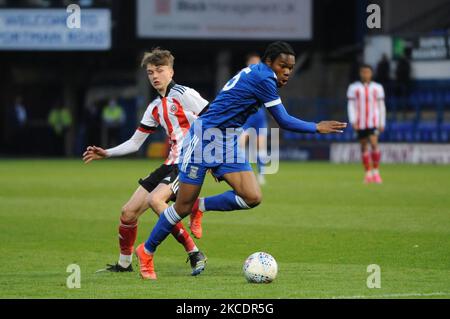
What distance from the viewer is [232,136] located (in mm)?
9711

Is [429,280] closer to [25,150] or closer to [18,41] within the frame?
[18,41]

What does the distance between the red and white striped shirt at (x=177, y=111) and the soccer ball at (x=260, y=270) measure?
59.8 inches

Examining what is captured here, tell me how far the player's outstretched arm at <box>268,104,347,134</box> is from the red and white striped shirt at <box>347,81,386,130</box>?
12987 mm

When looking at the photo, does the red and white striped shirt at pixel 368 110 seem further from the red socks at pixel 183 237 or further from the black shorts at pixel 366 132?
the red socks at pixel 183 237

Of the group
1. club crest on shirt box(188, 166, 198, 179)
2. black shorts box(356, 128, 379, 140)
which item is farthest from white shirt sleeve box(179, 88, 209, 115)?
Answer: black shorts box(356, 128, 379, 140)

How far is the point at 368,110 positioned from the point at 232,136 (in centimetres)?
1323

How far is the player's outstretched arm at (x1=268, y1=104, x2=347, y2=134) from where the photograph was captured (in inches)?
365

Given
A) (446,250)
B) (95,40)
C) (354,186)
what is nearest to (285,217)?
(446,250)

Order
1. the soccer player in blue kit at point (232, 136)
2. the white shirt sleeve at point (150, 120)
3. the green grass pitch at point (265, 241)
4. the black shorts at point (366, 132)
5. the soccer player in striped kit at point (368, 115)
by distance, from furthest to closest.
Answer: the black shorts at point (366, 132) < the soccer player in striped kit at point (368, 115) < the white shirt sleeve at point (150, 120) < the soccer player in blue kit at point (232, 136) < the green grass pitch at point (265, 241)

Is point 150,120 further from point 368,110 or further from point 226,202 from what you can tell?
point 368,110

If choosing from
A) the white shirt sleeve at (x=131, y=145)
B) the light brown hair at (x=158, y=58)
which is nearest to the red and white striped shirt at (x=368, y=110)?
the white shirt sleeve at (x=131, y=145)

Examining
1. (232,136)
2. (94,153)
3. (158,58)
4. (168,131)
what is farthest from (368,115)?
(232,136)

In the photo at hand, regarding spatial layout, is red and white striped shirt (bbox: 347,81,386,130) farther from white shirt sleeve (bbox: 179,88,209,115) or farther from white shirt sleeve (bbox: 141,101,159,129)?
white shirt sleeve (bbox: 179,88,209,115)

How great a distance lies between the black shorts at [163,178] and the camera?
404 inches
